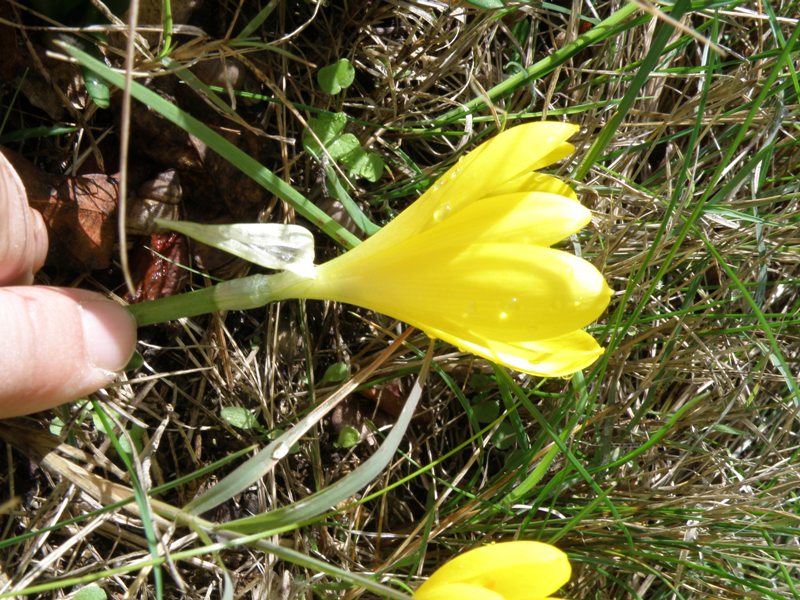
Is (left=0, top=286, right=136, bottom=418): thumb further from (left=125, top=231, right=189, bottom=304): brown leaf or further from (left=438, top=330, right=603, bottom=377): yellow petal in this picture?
(left=438, top=330, right=603, bottom=377): yellow petal

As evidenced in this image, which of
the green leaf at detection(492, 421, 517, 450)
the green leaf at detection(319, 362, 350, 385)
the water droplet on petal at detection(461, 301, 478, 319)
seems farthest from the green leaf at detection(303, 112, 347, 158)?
the green leaf at detection(492, 421, 517, 450)

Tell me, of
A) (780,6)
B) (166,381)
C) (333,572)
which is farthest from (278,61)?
(780,6)

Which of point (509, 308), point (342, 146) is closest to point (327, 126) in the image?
point (342, 146)

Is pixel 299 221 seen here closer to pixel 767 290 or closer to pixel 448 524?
pixel 448 524

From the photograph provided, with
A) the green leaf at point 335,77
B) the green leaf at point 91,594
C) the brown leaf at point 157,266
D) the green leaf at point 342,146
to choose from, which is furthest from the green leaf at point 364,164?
the green leaf at point 91,594

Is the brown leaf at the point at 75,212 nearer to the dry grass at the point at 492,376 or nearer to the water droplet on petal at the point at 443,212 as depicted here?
the dry grass at the point at 492,376

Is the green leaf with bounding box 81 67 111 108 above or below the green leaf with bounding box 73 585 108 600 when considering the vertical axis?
above
